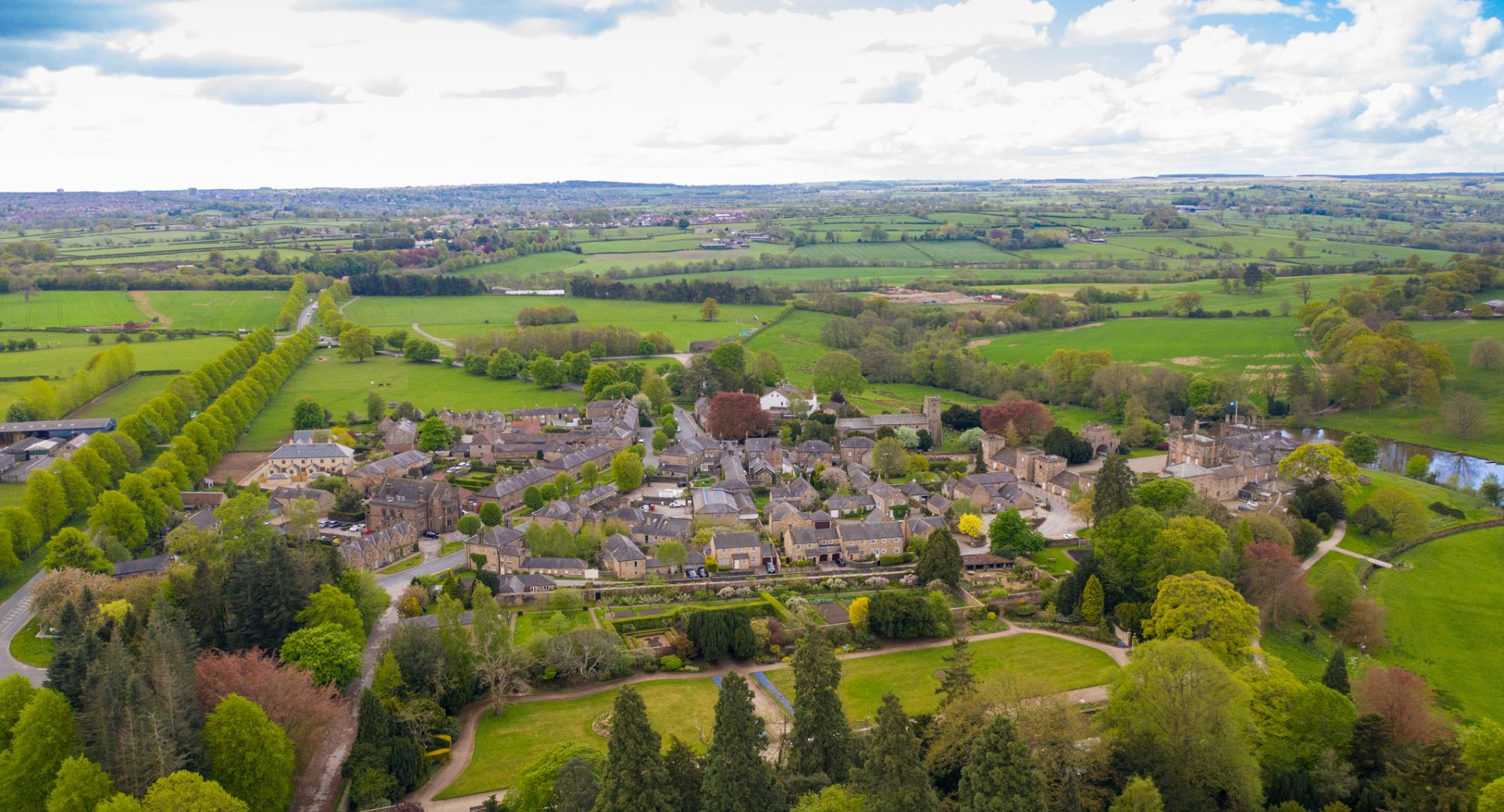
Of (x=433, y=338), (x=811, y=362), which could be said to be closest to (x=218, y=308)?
(x=433, y=338)

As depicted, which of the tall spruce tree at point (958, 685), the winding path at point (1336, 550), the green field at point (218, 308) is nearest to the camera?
the tall spruce tree at point (958, 685)

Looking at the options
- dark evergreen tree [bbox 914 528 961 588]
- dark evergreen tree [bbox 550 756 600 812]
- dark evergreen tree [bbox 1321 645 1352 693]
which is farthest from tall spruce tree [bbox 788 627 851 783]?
dark evergreen tree [bbox 914 528 961 588]

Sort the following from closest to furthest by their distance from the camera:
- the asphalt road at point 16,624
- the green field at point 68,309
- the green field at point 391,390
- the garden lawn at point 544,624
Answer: the asphalt road at point 16,624
the garden lawn at point 544,624
the green field at point 391,390
the green field at point 68,309

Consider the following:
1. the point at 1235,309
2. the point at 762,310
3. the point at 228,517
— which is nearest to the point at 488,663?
the point at 228,517

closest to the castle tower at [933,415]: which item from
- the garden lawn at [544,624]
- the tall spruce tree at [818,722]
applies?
the garden lawn at [544,624]

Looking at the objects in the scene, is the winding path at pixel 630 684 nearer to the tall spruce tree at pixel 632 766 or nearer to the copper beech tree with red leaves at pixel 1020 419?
the tall spruce tree at pixel 632 766

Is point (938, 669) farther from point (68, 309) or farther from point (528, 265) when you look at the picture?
point (528, 265)
